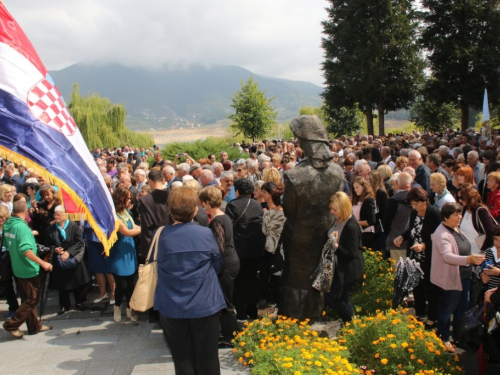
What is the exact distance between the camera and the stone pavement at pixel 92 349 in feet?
17.6

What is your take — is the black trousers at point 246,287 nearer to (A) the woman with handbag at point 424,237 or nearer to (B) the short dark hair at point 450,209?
(A) the woman with handbag at point 424,237

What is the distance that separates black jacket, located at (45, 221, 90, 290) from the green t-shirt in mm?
870

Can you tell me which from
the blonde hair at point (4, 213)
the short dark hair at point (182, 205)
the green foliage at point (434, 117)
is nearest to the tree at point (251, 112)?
the green foliage at point (434, 117)

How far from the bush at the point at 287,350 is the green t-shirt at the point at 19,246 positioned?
123 inches

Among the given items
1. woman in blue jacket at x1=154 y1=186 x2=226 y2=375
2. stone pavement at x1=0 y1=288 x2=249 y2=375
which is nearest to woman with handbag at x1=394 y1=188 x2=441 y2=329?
stone pavement at x1=0 y1=288 x2=249 y2=375

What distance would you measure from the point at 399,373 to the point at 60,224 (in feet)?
17.5

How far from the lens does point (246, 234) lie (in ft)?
20.8

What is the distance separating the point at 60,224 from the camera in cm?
738

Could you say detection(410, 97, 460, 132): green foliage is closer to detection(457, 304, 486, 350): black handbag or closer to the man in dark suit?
the man in dark suit

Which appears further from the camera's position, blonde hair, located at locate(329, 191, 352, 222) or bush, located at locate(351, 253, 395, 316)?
bush, located at locate(351, 253, 395, 316)

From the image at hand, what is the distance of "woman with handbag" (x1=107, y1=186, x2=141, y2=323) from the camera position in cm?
691

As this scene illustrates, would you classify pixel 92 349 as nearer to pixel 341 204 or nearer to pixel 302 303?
pixel 302 303

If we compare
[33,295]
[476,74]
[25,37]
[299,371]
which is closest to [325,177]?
[299,371]

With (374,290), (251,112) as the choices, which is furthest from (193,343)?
(251,112)
